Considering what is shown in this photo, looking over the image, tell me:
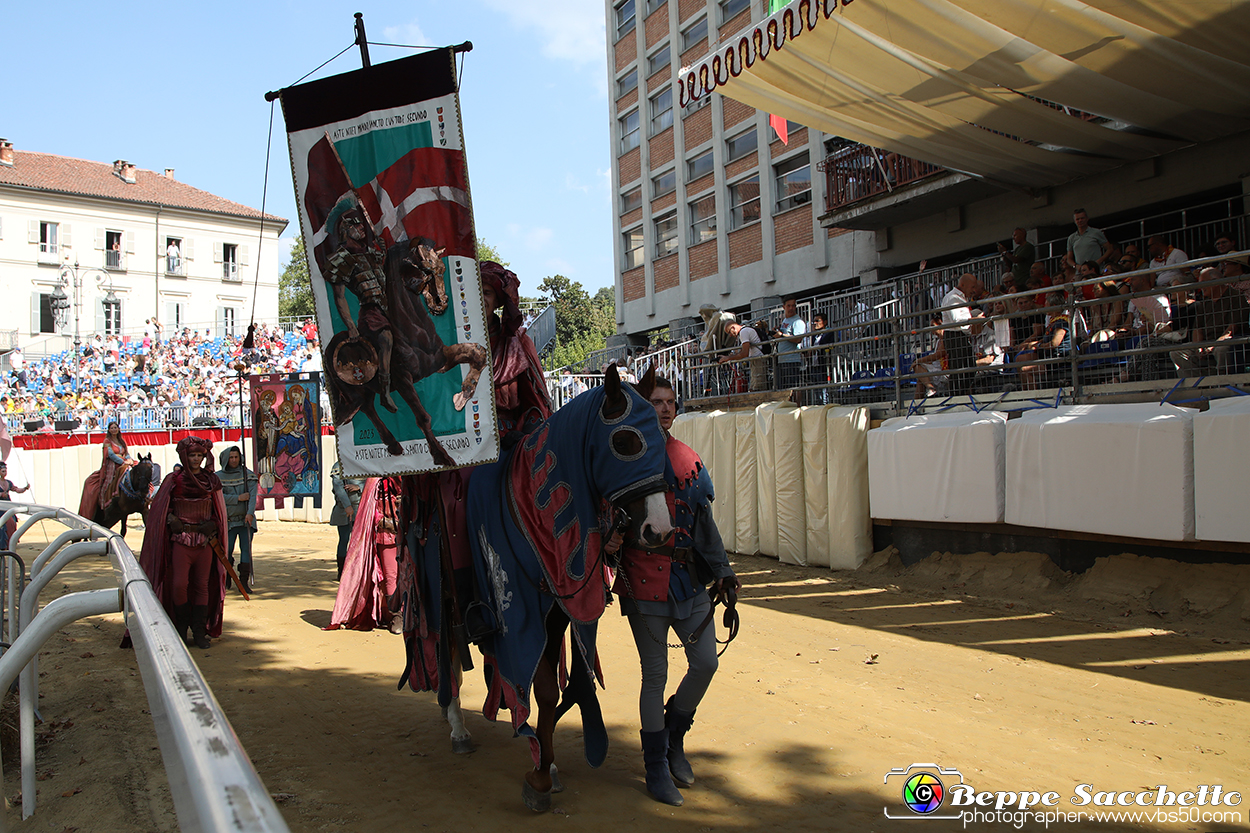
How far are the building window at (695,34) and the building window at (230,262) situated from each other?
37.0m

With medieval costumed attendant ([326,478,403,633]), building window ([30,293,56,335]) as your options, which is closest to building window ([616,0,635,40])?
medieval costumed attendant ([326,478,403,633])

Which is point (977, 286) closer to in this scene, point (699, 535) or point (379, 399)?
point (699, 535)

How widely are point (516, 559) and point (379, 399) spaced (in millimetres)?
1172

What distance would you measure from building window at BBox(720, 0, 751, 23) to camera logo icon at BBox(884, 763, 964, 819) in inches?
981

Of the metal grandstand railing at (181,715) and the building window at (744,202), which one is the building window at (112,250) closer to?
the building window at (744,202)

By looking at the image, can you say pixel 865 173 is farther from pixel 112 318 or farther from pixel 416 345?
pixel 112 318

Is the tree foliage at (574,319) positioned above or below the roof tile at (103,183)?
below

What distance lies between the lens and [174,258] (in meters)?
51.0

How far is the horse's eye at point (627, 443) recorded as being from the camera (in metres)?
3.71

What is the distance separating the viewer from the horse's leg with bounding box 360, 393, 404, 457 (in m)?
4.46

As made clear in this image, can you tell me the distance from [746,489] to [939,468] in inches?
158

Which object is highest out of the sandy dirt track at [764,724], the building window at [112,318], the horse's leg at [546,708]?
the building window at [112,318]

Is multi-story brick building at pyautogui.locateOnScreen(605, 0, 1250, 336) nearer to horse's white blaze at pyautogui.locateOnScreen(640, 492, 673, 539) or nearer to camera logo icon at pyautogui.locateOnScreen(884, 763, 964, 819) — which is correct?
camera logo icon at pyautogui.locateOnScreen(884, 763, 964, 819)

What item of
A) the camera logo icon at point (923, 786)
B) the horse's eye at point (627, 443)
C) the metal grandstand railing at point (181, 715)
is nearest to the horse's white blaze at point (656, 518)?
the horse's eye at point (627, 443)
